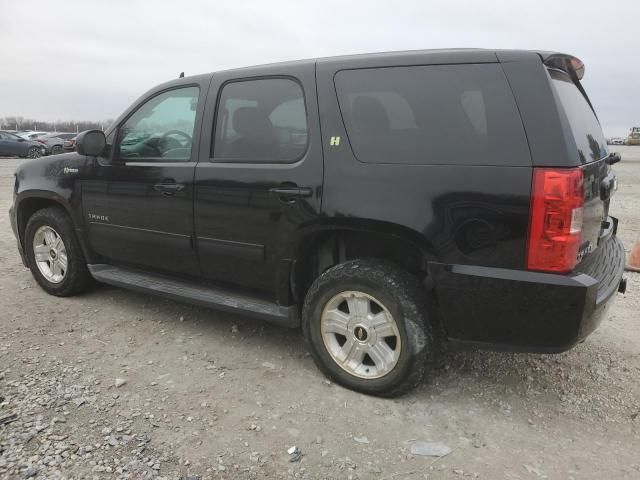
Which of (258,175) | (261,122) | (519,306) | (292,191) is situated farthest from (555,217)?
(261,122)

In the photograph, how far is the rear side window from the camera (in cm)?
245

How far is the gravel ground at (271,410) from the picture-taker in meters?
2.35

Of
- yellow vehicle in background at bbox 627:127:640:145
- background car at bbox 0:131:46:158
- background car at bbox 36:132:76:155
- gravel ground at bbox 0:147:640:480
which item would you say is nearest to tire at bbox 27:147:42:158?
background car at bbox 0:131:46:158

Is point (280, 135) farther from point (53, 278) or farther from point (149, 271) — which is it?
point (53, 278)

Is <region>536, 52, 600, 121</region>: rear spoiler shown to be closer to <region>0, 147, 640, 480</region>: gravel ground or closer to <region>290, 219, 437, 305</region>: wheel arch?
<region>290, 219, 437, 305</region>: wheel arch

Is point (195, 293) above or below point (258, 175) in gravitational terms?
below

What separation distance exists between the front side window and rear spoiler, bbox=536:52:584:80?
7.21 feet

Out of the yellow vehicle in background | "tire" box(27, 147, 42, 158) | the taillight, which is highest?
the taillight

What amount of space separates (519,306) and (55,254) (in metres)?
3.81

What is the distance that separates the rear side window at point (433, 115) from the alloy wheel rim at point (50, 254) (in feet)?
9.53

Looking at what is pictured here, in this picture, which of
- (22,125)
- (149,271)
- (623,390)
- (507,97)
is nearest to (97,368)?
(149,271)

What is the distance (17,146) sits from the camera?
24.4 meters

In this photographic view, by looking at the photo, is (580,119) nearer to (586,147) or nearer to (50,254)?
(586,147)

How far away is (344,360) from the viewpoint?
9.79 feet
